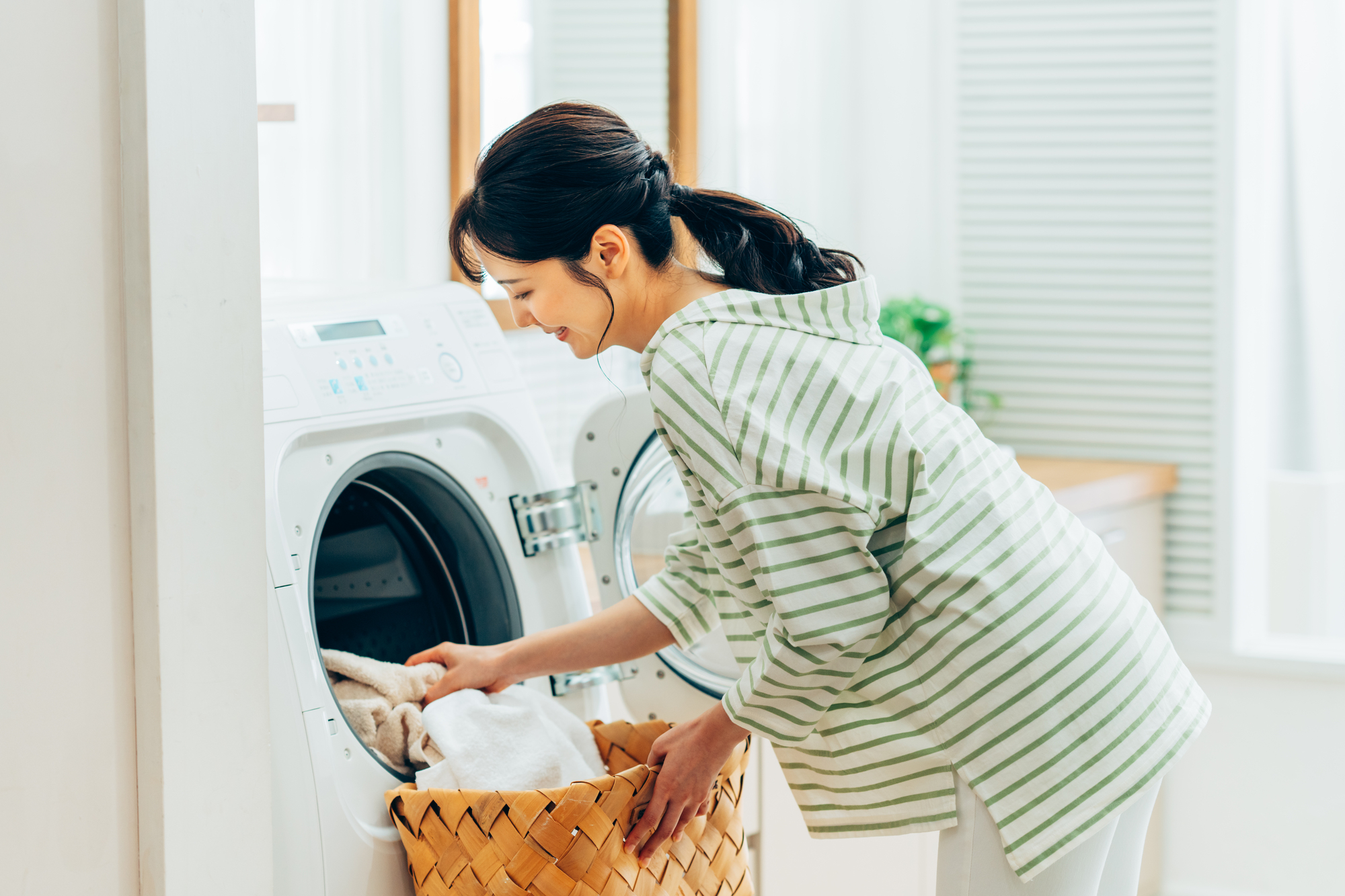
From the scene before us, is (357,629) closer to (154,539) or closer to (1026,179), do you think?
(154,539)

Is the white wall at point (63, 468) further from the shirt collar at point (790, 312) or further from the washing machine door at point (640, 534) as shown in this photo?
the washing machine door at point (640, 534)

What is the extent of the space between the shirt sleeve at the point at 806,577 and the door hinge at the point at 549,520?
0.48 m

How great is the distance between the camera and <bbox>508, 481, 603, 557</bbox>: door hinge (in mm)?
1388

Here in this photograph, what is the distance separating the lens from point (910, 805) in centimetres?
101

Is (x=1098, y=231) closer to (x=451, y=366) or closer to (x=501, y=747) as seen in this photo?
(x=451, y=366)

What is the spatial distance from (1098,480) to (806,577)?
1.58 meters

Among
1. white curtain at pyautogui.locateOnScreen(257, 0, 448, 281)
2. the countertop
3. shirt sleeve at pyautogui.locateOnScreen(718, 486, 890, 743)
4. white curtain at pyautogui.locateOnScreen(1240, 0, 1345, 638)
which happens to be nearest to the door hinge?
shirt sleeve at pyautogui.locateOnScreen(718, 486, 890, 743)

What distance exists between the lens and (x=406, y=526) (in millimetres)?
1397

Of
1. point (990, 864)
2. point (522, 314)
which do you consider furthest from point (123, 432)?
point (990, 864)

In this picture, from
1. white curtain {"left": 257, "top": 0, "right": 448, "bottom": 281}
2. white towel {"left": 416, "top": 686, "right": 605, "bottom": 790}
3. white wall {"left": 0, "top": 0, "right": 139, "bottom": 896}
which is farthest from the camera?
white curtain {"left": 257, "top": 0, "right": 448, "bottom": 281}

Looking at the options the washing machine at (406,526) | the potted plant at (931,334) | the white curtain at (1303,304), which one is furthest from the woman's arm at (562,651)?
the white curtain at (1303,304)

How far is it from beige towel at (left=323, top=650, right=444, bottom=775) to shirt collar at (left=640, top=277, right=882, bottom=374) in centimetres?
43

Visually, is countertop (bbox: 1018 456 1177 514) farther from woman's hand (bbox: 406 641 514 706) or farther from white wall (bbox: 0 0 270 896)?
white wall (bbox: 0 0 270 896)

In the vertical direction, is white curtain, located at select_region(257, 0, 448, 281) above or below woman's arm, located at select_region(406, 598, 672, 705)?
above
